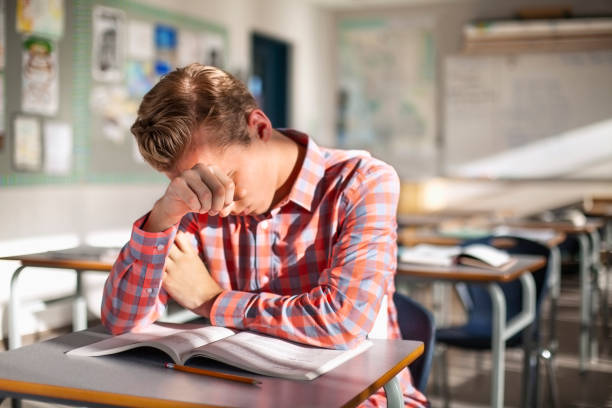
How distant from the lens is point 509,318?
296 cm

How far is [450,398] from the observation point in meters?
3.31

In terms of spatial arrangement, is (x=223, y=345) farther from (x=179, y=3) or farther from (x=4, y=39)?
(x=179, y=3)

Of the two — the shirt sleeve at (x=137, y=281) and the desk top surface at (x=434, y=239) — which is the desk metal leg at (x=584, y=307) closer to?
the desk top surface at (x=434, y=239)

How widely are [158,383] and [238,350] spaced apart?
0.51ft

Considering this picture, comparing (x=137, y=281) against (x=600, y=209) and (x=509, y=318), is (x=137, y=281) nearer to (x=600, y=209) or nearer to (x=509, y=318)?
(x=509, y=318)

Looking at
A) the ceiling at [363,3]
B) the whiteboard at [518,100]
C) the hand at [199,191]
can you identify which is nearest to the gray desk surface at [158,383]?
the hand at [199,191]

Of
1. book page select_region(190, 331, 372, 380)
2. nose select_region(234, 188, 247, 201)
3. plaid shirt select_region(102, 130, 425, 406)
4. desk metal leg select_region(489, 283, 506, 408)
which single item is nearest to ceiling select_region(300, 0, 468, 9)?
desk metal leg select_region(489, 283, 506, 408)

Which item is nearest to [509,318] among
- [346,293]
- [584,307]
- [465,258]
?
[465,258]

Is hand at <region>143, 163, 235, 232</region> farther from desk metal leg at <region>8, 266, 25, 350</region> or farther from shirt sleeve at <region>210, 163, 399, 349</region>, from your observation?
desk metal leg at <region>8, 266, 25, 350</region>

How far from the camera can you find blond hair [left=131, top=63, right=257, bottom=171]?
127 centimetres

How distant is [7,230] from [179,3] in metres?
2.16

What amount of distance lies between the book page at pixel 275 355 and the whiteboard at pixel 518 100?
6454 mm

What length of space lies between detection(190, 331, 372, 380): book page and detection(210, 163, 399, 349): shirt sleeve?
0.03 m

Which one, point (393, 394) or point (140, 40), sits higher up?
point (140, 40)
